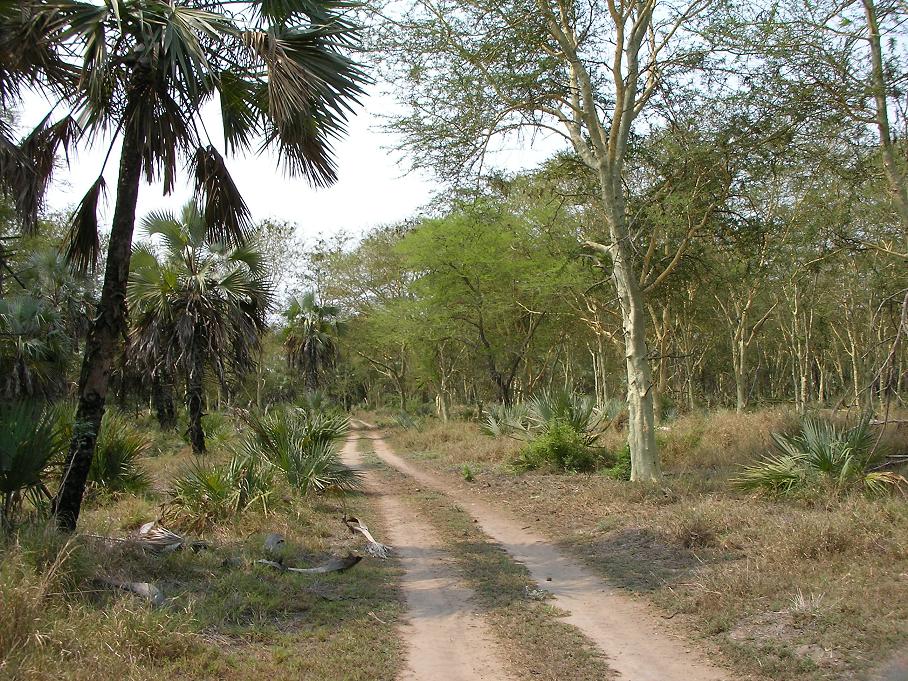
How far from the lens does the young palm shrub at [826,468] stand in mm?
9180

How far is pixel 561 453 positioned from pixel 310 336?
74.6 feet

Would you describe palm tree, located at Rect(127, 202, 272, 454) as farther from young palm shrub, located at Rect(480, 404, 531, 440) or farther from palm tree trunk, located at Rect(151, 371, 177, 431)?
young palm shrub, located at Rect(480, 404, 531, 440)

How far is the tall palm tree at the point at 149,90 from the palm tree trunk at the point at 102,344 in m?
0.01

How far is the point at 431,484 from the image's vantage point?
15516mm

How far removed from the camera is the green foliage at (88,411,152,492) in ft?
33.9

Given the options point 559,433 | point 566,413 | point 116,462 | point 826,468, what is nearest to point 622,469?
point 559,433

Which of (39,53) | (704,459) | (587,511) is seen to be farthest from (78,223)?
(704,459)

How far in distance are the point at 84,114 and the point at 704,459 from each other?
44.3ft

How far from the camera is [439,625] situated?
19.3ft

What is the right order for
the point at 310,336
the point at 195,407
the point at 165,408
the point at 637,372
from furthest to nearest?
the point at 310,336
the point at 165,408
the point at 195,407
the point at 637,372

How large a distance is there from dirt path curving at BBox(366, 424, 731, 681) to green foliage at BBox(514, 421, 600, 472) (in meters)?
5.29

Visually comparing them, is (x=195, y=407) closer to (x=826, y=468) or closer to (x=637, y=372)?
(x=637, y=372)

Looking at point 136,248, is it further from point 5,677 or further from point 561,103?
point 5,677

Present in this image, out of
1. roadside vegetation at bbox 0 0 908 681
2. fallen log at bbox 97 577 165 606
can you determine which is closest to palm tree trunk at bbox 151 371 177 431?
roadside vegetation at bbox 0 0 908 681
